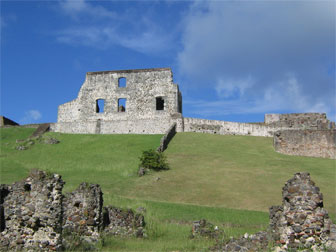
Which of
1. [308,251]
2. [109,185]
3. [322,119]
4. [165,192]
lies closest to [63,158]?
[109,185]

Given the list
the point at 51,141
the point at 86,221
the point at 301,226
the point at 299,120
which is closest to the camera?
the point at 301,226

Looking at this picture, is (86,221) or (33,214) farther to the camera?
(86,221)

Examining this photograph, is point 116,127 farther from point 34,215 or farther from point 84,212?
point 34,215

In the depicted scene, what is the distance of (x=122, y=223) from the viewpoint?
11.2 meters

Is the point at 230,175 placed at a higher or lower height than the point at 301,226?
higher

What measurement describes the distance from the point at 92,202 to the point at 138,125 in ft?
95.0

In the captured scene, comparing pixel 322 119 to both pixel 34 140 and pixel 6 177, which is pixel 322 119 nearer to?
pixel 34 140

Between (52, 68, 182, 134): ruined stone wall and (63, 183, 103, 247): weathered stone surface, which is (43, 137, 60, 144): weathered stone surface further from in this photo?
(63, 183, 103, 247): weathered stone surface

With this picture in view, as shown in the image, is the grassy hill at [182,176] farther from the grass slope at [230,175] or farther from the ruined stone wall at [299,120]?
the ruined stone wall at [299,120]

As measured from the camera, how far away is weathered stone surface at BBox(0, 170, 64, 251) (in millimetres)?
7680

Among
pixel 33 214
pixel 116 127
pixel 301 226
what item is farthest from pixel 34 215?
pixel 116 127

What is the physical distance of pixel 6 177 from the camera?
67.9 feet

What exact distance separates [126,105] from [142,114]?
79.0 inches

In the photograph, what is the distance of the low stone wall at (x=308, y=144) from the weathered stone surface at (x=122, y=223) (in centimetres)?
1851
